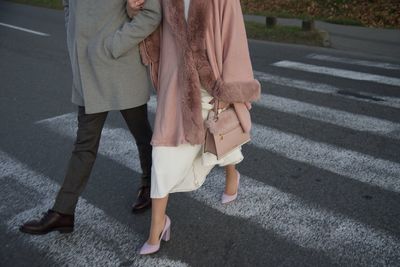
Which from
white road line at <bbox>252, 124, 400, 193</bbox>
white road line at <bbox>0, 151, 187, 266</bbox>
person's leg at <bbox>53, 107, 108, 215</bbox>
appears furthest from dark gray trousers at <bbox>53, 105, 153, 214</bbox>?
white road line at <bbox>252, 124, 400, 193</bbox>

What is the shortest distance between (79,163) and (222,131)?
0.95m

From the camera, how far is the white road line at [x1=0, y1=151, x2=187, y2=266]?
9.58 ft

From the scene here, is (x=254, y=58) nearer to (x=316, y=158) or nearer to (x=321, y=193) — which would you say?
(x=316, y=158)

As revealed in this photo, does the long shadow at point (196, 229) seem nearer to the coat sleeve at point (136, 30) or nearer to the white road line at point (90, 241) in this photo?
the white road line at point (90, 241)

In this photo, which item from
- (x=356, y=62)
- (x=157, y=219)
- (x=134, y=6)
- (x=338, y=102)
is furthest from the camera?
(x=356, y=62)

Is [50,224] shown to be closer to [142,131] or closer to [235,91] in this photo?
[142,131]

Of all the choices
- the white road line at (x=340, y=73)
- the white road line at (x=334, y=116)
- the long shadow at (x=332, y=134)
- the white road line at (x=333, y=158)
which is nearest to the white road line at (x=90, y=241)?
the white road line at (x=333, y=158)

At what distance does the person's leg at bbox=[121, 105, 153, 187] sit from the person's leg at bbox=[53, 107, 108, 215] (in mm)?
192

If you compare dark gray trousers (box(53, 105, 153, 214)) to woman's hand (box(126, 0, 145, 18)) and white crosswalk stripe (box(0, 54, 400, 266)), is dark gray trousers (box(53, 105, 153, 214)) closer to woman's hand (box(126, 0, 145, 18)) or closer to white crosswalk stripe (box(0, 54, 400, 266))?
white crosswalk stripe (box(0, 54, 400, 266))

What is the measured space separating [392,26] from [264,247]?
8.98 metres

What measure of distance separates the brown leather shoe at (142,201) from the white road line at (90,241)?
0.58ft

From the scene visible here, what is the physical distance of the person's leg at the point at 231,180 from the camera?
343 centimetres

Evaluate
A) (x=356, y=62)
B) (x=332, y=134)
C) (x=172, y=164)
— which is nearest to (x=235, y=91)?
(x=172, y=164)

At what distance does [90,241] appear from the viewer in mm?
3131
